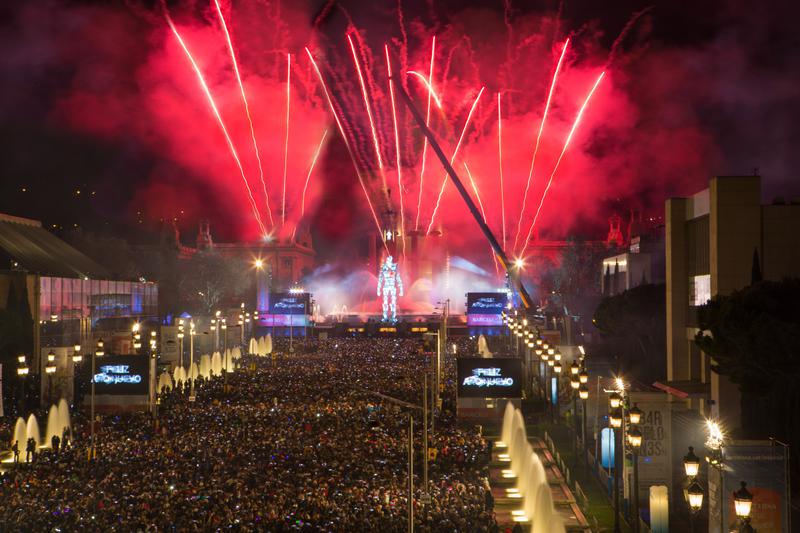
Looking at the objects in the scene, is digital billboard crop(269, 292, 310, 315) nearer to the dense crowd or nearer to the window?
the dense crowd

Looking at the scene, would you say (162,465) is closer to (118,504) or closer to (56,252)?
(118,504)

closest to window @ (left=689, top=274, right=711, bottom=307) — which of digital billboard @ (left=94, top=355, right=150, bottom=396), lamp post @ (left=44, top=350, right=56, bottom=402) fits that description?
digital billboard @ (left=94, top=355, right=150, bottom=396)

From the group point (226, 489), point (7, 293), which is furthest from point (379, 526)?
point (7, 293)

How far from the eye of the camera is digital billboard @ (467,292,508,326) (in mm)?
92625

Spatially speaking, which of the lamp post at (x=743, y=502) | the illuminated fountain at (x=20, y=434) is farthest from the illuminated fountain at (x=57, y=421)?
the lamp post at (x=743, y=502)

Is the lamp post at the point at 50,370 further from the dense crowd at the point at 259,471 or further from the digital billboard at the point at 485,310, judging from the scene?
the digital billboard at the point at 485,310

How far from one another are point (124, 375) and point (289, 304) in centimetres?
5369

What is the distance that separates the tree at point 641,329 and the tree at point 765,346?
19.9 m

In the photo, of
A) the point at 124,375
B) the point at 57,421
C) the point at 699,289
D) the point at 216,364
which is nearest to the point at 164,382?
the point at 124,375

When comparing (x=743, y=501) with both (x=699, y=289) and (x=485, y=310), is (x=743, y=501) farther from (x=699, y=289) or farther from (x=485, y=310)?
(x=485, y=310)

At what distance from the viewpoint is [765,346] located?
80.2 ft

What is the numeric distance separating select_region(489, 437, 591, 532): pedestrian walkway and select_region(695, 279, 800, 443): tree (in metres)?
5.86

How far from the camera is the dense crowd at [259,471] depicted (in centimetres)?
2002

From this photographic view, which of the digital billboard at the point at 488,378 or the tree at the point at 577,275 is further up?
the tree at the point at 577,275
